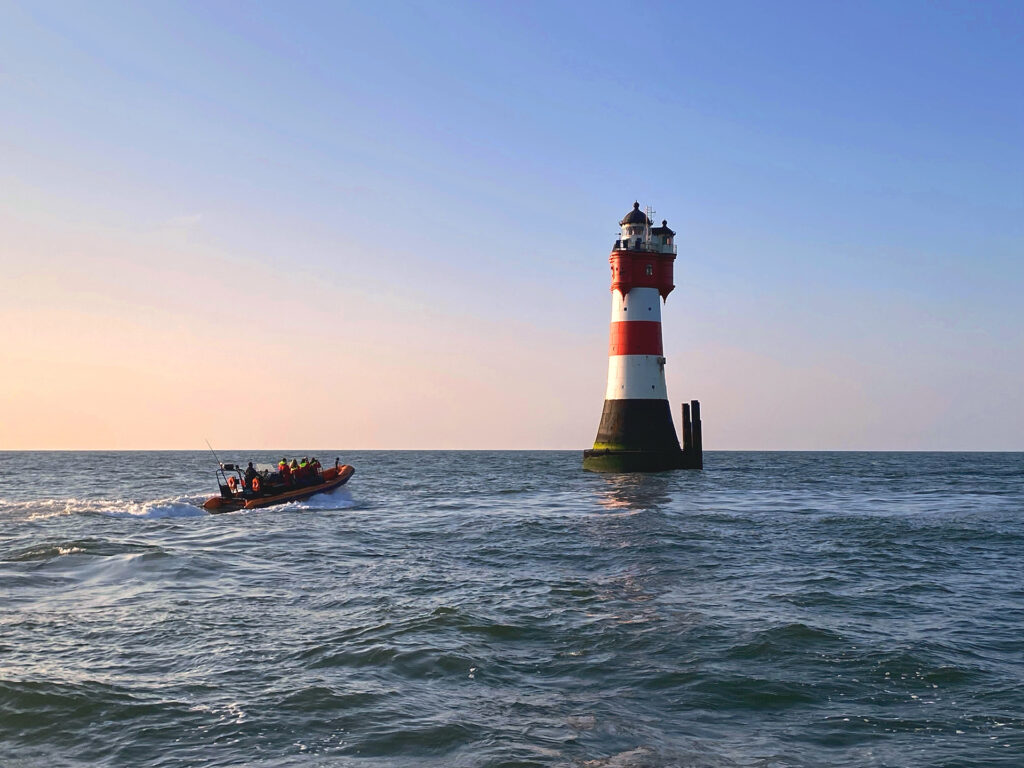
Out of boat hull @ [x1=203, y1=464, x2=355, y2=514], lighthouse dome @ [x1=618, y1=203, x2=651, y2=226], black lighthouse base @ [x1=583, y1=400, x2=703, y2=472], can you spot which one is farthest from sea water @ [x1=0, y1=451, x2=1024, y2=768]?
lighthouse dome @ [x1=618, y1=203, x2=651, y2=226]

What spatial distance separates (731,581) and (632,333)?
2922 centimetres

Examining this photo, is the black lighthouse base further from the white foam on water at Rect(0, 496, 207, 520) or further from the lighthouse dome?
the white foam on water at Rect(0, 496, 207, 520)

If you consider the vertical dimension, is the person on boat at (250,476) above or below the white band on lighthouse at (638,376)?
below

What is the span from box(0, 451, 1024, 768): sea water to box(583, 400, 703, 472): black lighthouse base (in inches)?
813

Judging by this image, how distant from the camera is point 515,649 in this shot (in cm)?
1180

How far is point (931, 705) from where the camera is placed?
31.1 ft

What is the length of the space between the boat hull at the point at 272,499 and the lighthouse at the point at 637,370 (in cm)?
1549

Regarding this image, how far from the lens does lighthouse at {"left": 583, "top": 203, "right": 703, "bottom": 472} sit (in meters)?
44.8

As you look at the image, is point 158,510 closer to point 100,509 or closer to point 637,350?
point 100,509

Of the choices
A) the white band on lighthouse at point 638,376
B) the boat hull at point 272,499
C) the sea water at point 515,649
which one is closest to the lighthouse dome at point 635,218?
the white band on lighthouse at point 638,376

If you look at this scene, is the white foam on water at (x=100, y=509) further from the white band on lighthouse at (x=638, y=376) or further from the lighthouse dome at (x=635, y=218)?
the lighthouse dome at (x=635, y=218)

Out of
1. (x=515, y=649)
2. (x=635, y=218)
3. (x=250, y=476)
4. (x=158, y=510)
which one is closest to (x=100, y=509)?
(x=158, y=510)

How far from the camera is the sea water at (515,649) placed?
8375mm

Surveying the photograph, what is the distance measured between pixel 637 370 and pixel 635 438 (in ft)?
12.0
